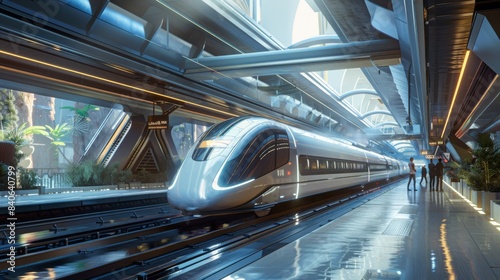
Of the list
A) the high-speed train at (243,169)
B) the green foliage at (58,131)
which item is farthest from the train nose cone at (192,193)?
the green foliage at (58,131)

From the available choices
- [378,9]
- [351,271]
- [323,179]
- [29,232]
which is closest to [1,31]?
[29,232]

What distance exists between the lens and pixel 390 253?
6.58 m

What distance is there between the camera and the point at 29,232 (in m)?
11.0

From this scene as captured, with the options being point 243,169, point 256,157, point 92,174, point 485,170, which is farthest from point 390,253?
point 92,174

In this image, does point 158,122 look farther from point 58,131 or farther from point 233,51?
point 58,131

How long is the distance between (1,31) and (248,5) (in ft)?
33.9

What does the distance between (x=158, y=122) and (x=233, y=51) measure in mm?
4526

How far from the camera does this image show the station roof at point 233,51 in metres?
9.75

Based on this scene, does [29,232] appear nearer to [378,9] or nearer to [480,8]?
[378,9]

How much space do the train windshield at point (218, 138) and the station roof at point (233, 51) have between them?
361 centimetres

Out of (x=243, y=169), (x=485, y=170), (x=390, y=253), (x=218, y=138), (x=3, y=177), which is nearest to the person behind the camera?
(x=390, y=253)

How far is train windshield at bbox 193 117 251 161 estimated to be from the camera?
10.7 m

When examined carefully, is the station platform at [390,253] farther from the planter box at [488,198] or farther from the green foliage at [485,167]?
the green foliage at [485,167]

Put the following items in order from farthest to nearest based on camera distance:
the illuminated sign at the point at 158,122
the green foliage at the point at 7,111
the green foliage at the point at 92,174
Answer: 1. the green foliage at the point at 7,111
2. the green foliage at the point at 92,174
3. the illuminated sign at the point at 158,122
